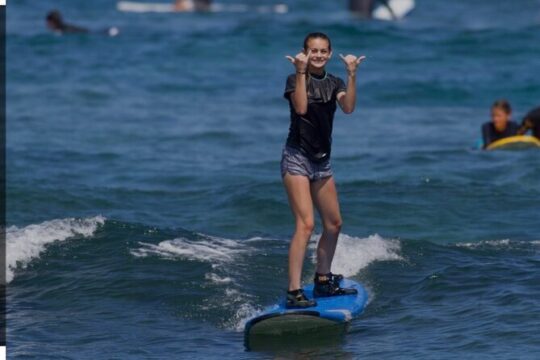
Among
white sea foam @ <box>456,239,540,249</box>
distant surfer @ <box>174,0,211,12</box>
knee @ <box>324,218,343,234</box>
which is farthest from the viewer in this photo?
distant surfer @ <box>174,0,211,12</box>

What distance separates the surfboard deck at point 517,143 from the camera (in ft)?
57.0

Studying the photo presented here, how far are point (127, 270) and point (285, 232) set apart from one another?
238 cm

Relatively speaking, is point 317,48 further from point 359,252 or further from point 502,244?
point 502,244

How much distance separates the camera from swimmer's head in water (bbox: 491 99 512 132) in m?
17.2

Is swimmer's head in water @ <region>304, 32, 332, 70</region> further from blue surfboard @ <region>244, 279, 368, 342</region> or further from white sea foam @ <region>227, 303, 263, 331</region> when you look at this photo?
white sea foam @ <region>227, 303, 263, 331</region>

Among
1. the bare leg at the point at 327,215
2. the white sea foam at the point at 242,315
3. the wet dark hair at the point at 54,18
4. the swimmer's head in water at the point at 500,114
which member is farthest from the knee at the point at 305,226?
the wet dark hair at the point at 54,18

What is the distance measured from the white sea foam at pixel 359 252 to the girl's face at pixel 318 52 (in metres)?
2.67

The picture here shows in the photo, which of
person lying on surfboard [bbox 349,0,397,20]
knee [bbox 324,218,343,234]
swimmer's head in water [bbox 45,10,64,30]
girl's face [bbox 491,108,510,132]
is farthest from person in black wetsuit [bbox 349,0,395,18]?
knee [bbox 324,218,343,234]

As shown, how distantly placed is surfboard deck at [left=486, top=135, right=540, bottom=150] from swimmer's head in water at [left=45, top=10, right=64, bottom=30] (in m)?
16.4

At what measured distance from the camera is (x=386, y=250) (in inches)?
466

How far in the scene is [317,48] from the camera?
29.4ft

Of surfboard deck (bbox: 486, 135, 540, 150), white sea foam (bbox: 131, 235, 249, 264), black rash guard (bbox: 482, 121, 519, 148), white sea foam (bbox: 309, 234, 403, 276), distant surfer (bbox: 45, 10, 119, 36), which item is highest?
distant surfer (bbox: 45, 10, 119, 36)

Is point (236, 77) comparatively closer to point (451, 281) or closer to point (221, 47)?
point (221, 47)

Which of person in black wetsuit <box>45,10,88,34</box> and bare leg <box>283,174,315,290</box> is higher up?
person in black wetsuit <box>45,10,88,34</box>
